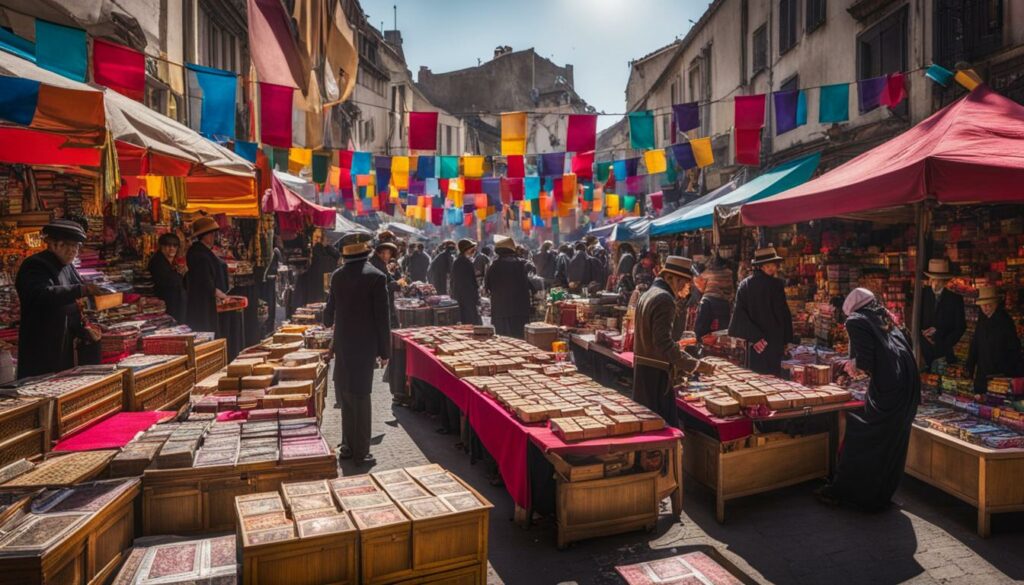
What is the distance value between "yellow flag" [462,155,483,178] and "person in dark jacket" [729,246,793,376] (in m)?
7.55

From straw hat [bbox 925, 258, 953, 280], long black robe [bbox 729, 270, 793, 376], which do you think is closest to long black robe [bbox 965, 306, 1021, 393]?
straw hat [bbox 925, 258, 953, 280]

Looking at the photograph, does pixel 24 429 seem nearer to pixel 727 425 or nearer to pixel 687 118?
pixel 727 425

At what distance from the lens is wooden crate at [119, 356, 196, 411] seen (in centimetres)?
484

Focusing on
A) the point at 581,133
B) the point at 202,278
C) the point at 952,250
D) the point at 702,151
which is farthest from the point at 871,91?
the point at 202,278

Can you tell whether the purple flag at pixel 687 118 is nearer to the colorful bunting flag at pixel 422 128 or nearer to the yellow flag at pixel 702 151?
the yellow flag at pixel 702 151

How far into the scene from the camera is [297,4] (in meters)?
9.42

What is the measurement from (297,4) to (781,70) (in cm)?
1123

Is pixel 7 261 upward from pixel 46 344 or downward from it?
upward

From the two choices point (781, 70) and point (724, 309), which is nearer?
point (724, 309)

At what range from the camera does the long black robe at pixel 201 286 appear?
7906 mm

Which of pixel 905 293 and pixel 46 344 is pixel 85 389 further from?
pixel 905 293

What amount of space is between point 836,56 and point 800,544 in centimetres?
1116

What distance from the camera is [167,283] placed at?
7664mm

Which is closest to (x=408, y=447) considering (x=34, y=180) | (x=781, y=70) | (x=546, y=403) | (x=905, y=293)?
(x=546, y=403)
